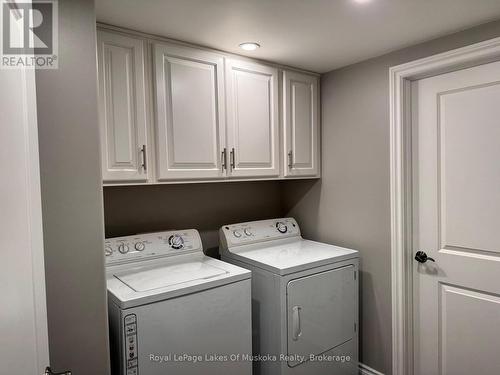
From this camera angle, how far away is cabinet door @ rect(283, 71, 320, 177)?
2.29 meters

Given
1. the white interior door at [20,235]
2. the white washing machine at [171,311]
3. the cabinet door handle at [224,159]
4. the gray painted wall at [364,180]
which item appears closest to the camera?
the white interior door at [20,235]

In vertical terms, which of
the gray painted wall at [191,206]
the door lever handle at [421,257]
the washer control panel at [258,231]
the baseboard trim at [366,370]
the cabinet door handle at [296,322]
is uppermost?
the gray painted wall at [191,206]

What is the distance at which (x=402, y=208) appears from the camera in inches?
80.4

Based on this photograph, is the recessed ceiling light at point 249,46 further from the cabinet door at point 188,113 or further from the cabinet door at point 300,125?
the cabinet door at point 300,125

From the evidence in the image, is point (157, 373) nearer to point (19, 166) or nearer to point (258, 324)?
point (258, 324)

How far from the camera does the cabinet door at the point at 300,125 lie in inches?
90.1

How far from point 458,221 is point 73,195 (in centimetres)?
195

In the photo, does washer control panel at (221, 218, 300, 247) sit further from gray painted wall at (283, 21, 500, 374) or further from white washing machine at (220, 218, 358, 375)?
gray painted wall at (283, 21, 500, 374)

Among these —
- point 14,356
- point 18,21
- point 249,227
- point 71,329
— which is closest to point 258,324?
point 249,227

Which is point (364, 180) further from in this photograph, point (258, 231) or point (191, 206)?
point (191, 206)

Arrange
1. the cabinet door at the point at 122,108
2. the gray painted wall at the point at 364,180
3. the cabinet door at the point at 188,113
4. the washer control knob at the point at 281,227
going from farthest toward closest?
the washer control knob at the point at 281,227 < the gray painted wall at the point at 364,180 < the cabinet door at the point at 188,113 < the cabinet door at the point at 122,108

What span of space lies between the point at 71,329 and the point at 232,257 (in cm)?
109

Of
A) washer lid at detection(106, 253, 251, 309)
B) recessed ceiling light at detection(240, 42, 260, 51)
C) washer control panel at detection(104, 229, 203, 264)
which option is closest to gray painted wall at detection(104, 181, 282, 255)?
washer control panel at detection(104, 229, 203, 264)

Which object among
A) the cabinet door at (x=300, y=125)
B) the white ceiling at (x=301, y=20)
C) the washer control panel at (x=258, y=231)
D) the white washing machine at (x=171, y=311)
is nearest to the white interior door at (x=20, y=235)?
the white washing machine at (x=171, y=311)
